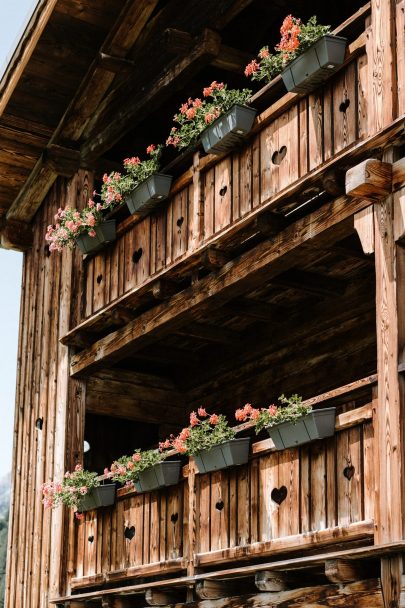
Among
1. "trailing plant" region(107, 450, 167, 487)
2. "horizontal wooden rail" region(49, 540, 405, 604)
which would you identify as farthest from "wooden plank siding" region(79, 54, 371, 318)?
"horizontal wooden rail" region(49, 540, 405, 604)

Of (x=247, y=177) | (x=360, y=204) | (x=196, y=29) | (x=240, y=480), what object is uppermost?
(x=196, y=29)

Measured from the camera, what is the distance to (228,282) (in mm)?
11031

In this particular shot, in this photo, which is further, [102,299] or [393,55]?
[102,299]

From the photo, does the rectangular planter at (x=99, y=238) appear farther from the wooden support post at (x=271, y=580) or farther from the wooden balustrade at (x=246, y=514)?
the wooden support post at (x=271, y=580)

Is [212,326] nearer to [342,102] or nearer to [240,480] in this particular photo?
[240,480]

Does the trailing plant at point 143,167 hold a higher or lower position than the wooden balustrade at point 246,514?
higher

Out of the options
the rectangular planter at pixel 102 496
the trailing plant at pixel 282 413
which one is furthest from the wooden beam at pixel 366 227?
the rectangular planter at pixel 102 496

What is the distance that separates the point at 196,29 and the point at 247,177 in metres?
3.10

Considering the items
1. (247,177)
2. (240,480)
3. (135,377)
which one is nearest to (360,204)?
(247,177)

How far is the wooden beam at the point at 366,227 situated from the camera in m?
9.05

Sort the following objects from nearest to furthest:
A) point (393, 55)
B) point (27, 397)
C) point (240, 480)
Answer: point (393, 55)
point (240, 480)
point (27, 397)

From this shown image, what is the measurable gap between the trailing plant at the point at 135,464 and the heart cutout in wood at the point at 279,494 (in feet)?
6.02

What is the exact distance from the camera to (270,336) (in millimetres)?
14117

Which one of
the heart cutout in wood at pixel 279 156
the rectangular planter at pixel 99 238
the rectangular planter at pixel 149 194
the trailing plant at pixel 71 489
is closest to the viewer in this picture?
the heart cutout in wood at pixel 279 156
